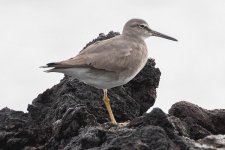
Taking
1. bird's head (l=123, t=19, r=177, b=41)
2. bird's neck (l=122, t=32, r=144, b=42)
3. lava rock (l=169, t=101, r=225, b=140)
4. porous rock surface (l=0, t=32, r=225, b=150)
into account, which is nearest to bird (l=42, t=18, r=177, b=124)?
porous rock surface (l=0, t=32, r=225, b=150)

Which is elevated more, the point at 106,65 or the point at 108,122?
the point at 106,65

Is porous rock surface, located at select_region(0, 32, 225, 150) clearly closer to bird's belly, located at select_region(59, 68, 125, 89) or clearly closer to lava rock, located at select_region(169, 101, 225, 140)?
lava rock, located at select_region(169, 101, 225, 140)

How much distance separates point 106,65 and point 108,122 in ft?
5.83

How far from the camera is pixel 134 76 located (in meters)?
13.5

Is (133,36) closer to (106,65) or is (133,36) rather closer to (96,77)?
(106,65)

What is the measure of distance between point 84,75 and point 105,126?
73.8 inches

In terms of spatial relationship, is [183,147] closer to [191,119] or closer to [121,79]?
[191,119]

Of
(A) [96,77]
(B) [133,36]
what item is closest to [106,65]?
(A) [96,77]

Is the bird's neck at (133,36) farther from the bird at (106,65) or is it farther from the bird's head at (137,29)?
the bird at (106,65)

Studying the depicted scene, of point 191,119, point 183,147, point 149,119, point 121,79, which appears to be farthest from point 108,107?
point 183,147

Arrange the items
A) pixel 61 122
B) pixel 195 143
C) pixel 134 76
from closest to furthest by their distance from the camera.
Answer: pixel 195 143
pixel 61 122
pixel 134 76

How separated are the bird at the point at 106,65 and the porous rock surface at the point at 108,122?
0.47m

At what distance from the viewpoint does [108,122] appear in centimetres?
1149

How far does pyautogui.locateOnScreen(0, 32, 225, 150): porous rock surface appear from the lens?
361 inches
